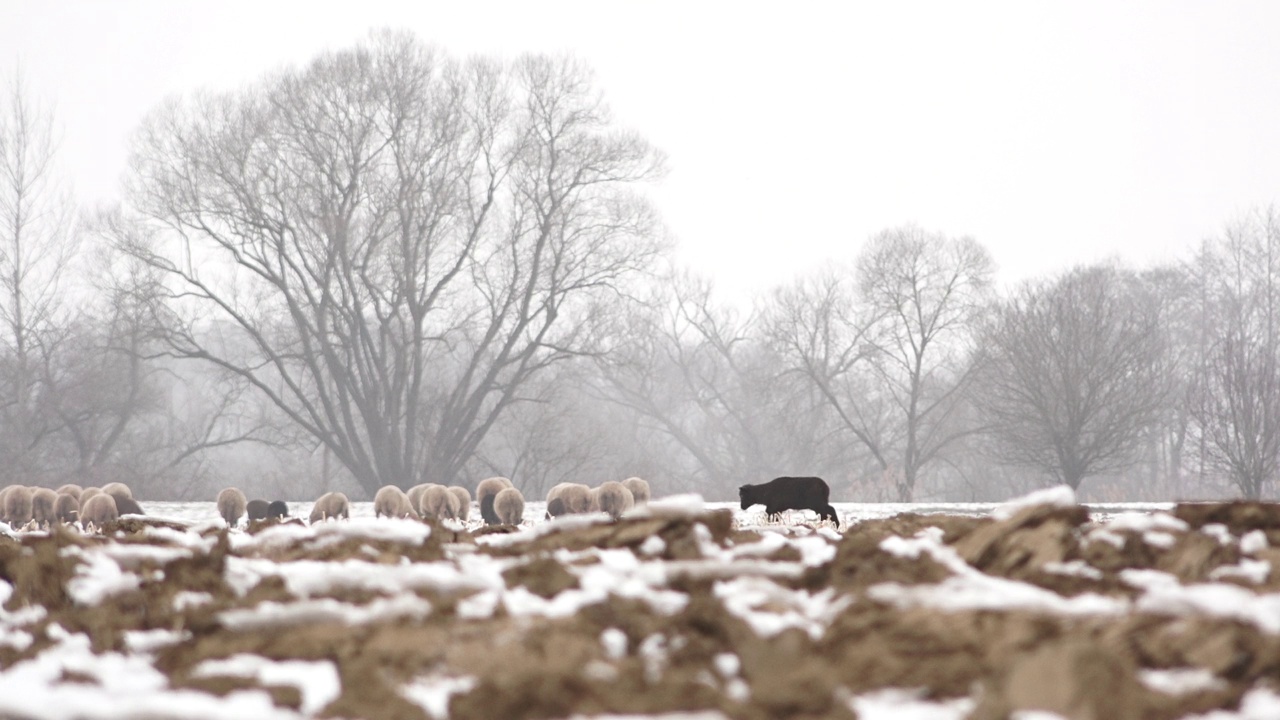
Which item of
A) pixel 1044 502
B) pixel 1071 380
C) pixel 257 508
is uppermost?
pixel 1071 380

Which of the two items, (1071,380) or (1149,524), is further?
(1071,380)

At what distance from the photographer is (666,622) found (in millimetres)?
1247

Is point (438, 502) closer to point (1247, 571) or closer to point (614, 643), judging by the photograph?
point (1247, 571)

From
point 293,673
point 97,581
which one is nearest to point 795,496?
point 97,581

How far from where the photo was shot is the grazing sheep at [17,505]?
415 inches

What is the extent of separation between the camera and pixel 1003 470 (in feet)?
117

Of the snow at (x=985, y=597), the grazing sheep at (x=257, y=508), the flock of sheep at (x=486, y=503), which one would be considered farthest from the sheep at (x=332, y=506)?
the snow at (x=985, y=597)

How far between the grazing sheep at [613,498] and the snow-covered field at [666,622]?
8680 mm

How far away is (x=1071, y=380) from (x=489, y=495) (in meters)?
18.9

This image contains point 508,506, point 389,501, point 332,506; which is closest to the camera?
point 508,506

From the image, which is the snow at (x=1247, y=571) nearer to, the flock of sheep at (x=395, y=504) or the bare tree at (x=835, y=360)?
the flock of sheep at (x=395, y=504)

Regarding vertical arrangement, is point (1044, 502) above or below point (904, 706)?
above

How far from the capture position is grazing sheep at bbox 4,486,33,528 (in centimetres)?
1055

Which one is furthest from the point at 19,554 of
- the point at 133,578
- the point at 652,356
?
the point at 652,356
